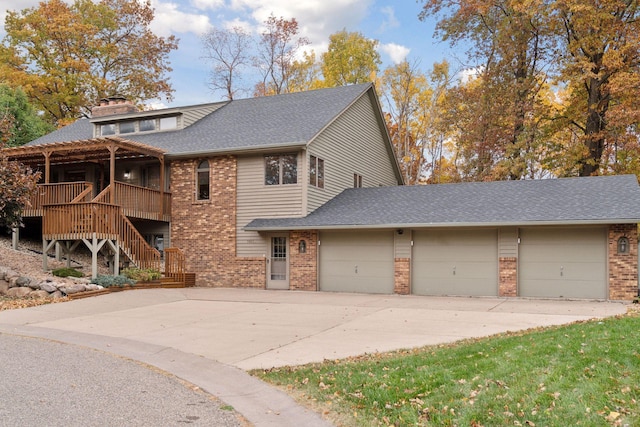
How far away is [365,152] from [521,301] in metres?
10.7

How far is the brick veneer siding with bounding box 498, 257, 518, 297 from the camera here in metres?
15.8

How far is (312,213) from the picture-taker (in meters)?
18.9

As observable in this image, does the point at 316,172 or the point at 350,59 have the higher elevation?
the point at 350,59

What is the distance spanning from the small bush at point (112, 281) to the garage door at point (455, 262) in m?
8.63

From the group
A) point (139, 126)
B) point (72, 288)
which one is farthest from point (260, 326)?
point (139, 126)

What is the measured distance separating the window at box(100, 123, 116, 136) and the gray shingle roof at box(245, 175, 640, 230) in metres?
9.29

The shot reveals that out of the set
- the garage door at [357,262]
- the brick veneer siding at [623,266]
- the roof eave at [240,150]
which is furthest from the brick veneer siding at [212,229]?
the brick veneer siding at [623,266]

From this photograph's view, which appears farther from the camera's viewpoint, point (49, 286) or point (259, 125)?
point (259, 125)

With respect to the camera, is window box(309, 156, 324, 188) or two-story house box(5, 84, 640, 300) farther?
window box(309, 156, 324, 188)

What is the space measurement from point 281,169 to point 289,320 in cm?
869

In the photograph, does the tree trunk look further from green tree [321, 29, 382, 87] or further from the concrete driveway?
green tree [321, 29, 382, 87]

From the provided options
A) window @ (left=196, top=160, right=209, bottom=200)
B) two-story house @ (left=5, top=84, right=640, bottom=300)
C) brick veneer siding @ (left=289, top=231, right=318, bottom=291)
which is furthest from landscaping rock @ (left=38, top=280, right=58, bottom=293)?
brick veneer siding @ (left=289, top=231, right=318, bottom=291)

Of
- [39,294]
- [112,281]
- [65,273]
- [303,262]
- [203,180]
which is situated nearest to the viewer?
[39,294]

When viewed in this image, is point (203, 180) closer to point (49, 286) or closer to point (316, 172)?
point (316, 172)
